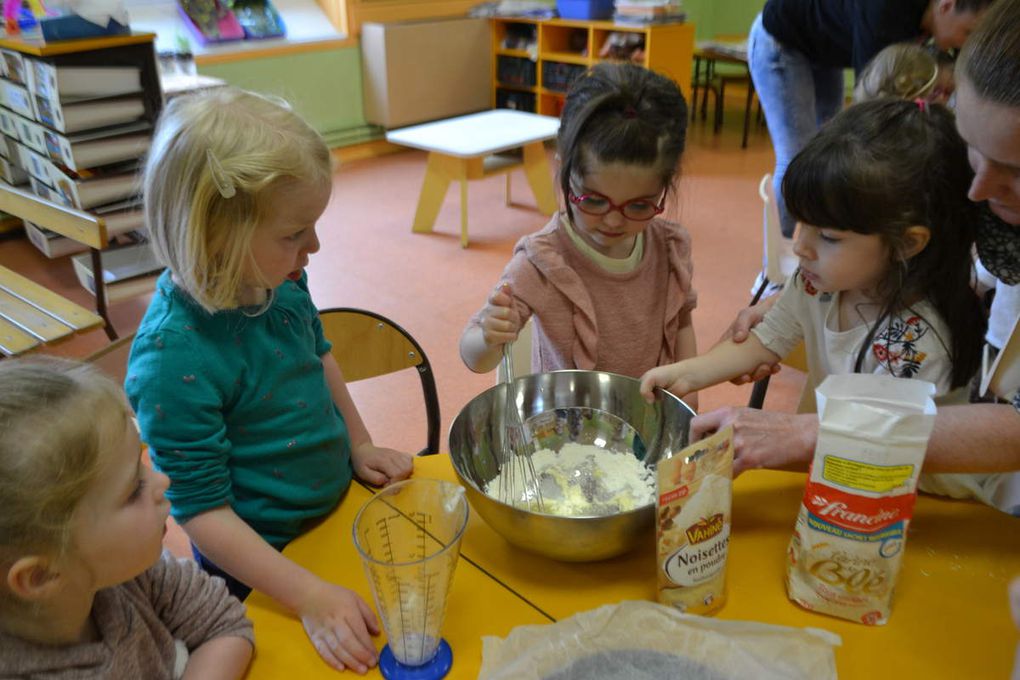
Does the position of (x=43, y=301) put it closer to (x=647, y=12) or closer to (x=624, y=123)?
(x=624, y=123)

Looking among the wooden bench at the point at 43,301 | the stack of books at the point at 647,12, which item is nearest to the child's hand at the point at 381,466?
the wooden bench at the point at 43,301

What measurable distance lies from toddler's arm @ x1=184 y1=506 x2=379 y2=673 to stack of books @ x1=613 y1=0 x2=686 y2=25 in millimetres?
4371

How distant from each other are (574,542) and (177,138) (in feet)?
1.97

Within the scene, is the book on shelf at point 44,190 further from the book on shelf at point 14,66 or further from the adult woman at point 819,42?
the adult woman at point 819,42

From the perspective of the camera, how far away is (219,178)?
835mm

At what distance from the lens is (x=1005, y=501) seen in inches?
42.3

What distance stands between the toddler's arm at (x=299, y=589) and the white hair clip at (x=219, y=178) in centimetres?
36

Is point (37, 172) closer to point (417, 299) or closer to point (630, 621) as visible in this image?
point (417, 299)

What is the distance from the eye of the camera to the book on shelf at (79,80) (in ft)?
8.77

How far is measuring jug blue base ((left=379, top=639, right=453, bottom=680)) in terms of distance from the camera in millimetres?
742

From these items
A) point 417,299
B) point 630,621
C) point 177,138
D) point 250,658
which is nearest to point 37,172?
point 417,299

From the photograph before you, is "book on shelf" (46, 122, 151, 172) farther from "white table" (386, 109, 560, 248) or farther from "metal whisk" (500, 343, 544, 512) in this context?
"metal whisk" (500, 343, 544, 512)

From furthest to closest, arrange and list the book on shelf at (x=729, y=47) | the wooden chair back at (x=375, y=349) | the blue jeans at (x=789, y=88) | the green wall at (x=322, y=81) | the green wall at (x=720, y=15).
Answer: the green wall at (x=720, y=15) → the book on shelf at (x=729, y=47) → the green wall at (x=322, y=81) → the blue jeans at (x=789, y=88) → the wooden chair back at (x=375, y=349)

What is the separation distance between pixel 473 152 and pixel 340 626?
9.61 ft
